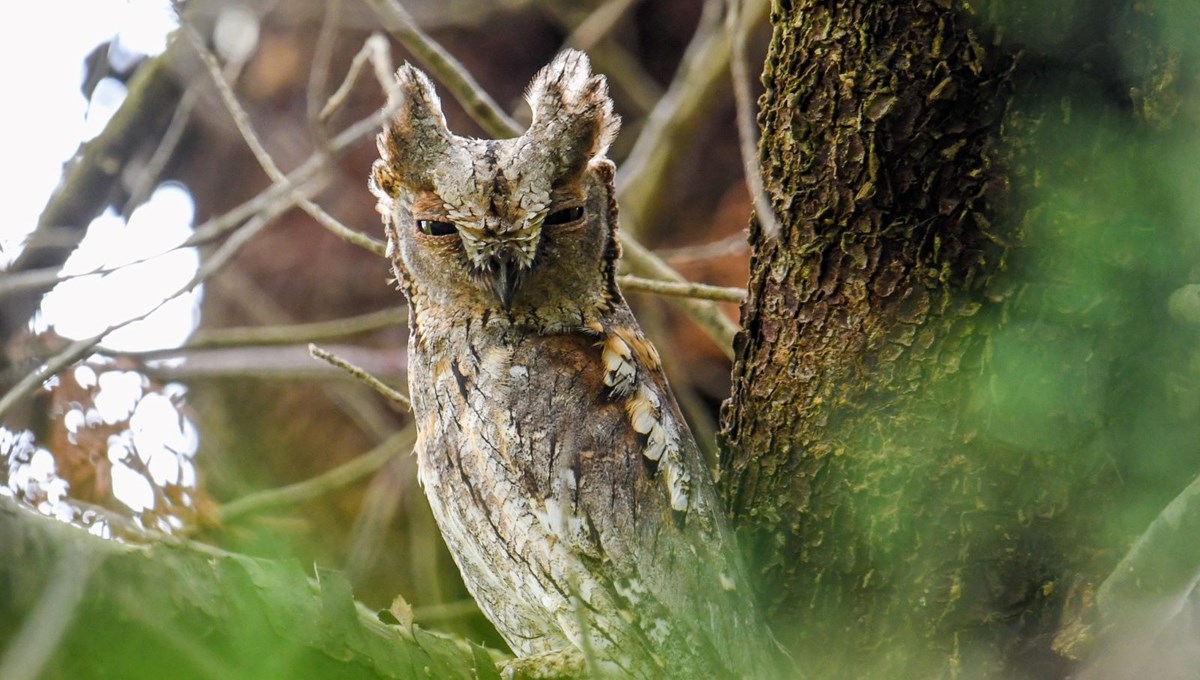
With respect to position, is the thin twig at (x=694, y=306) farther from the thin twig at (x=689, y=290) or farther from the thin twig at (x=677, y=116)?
the thin twig at (x=677, y=116)

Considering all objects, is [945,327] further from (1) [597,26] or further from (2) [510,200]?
(1) [597,26]

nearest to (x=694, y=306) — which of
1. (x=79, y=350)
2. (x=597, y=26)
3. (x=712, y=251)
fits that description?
(x=712, y=251)

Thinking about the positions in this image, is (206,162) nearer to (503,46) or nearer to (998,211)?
(503,46)

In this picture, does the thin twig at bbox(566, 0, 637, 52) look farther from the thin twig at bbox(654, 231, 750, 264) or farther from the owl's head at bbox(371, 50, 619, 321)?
the owl's head at bbox(371, 50, 619, 321)

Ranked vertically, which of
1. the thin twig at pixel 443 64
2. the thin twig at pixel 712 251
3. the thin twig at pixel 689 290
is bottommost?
the thin twig at pixel 689 290

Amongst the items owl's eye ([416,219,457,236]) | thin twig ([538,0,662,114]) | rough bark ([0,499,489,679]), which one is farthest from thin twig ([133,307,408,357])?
thin twig ([538,0,662,114])

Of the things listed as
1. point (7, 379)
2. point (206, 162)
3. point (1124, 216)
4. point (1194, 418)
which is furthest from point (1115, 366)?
point (206, 162)

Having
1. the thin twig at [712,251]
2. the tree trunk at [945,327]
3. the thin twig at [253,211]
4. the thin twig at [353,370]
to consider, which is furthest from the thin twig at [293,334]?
the tree trunk at [945,327]
